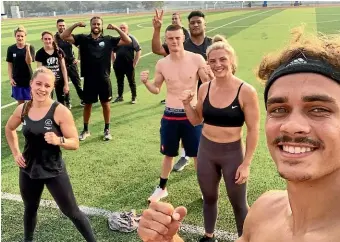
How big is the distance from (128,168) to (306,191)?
4.97 meters

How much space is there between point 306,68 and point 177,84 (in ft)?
11.6

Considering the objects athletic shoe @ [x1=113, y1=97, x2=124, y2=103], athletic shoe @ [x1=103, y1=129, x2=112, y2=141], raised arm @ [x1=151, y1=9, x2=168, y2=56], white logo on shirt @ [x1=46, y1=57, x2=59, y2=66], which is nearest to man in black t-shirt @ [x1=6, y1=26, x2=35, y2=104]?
white logo on shirt @ [x1=46, y1=57, x2=59, y2=66]

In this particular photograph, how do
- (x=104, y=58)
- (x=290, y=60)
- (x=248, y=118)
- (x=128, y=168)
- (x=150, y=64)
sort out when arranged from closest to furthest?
(x=290, y=60), (x=248, y=118), (x=128, y=168), (x=104, y=58), (x=150, y=64)

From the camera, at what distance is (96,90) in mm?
7332

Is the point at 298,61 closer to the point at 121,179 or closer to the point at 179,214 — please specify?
the point at 179,214

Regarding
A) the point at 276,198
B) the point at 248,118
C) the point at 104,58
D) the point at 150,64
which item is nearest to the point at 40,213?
the point at 248,118

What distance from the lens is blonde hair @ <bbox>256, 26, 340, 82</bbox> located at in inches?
61.3

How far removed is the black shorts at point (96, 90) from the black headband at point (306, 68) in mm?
5930

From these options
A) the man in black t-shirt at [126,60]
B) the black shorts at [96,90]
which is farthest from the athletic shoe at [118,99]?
the black shorts at [96,90]

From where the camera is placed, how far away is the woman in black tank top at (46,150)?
3.89m

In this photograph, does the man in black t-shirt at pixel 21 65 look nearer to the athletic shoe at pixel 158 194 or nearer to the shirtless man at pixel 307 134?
the athletic shoe at pixel 158 194

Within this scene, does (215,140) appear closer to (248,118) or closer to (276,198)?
(248,118)

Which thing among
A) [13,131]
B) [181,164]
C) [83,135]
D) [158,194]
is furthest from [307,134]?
[83,135]

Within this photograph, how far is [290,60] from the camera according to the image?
5.31 feet
